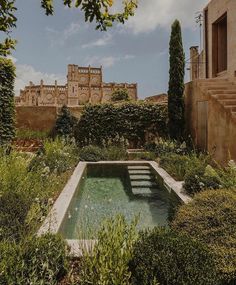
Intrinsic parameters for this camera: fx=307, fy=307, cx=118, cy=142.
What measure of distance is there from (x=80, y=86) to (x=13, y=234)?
5105 cm

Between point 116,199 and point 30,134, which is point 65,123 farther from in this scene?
point 116,199

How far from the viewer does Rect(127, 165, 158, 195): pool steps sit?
729cm

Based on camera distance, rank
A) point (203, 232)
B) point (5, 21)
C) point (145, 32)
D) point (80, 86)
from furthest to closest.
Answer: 1. point (80, 86)
2. point (145, 32)
3. point (203, 232)
4. point (5, 21)

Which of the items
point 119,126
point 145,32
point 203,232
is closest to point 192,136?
point 119,126

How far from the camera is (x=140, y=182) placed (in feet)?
26.8

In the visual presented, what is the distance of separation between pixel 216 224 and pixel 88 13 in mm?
2164

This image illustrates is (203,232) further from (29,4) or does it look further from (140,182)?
(140,182)

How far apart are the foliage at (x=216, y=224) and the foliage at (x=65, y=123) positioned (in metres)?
10.1

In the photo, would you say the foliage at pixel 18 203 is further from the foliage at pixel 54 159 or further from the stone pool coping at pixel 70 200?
the foliage at pixel 54 159

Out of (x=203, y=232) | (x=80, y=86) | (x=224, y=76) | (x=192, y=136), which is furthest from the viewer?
(x=80, y=86)

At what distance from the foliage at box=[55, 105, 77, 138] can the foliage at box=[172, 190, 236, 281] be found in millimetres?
10095

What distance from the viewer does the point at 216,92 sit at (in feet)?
28.7

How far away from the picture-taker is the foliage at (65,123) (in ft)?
42.5

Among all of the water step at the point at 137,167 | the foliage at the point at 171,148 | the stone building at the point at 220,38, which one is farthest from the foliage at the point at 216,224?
the stone building at the point at 220,38
